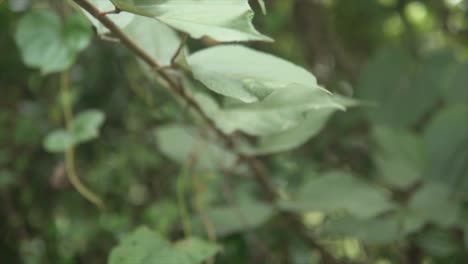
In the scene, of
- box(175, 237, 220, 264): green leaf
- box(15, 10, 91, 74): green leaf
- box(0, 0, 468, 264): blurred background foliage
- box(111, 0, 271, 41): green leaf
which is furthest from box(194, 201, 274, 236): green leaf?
box(111, 0, 271, 41): green leaf

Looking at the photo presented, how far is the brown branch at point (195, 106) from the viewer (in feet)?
1.39

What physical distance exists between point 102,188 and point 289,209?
274mm

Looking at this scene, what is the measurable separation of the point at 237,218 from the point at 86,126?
0.22 meters

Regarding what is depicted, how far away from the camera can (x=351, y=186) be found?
2.37 feet

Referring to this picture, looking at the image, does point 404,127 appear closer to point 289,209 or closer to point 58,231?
point 289,209

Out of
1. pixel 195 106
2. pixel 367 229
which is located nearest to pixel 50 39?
pixel 195 106

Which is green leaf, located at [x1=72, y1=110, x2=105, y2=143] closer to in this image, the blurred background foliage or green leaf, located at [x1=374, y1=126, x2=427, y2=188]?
the blurred background foliage

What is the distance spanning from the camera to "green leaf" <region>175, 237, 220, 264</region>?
0.52 m

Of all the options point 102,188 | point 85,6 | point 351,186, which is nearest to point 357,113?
point 351,186

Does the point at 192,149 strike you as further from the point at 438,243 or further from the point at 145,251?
the point at 438,243

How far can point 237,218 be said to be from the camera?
0.73 m

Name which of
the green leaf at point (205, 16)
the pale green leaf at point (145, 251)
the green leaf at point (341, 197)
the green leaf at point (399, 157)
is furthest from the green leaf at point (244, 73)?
the green leaf at point (399, 157)

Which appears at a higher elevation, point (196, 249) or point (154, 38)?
point (154, 38)

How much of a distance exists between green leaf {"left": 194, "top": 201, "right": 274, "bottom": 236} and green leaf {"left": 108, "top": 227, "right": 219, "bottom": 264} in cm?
16
